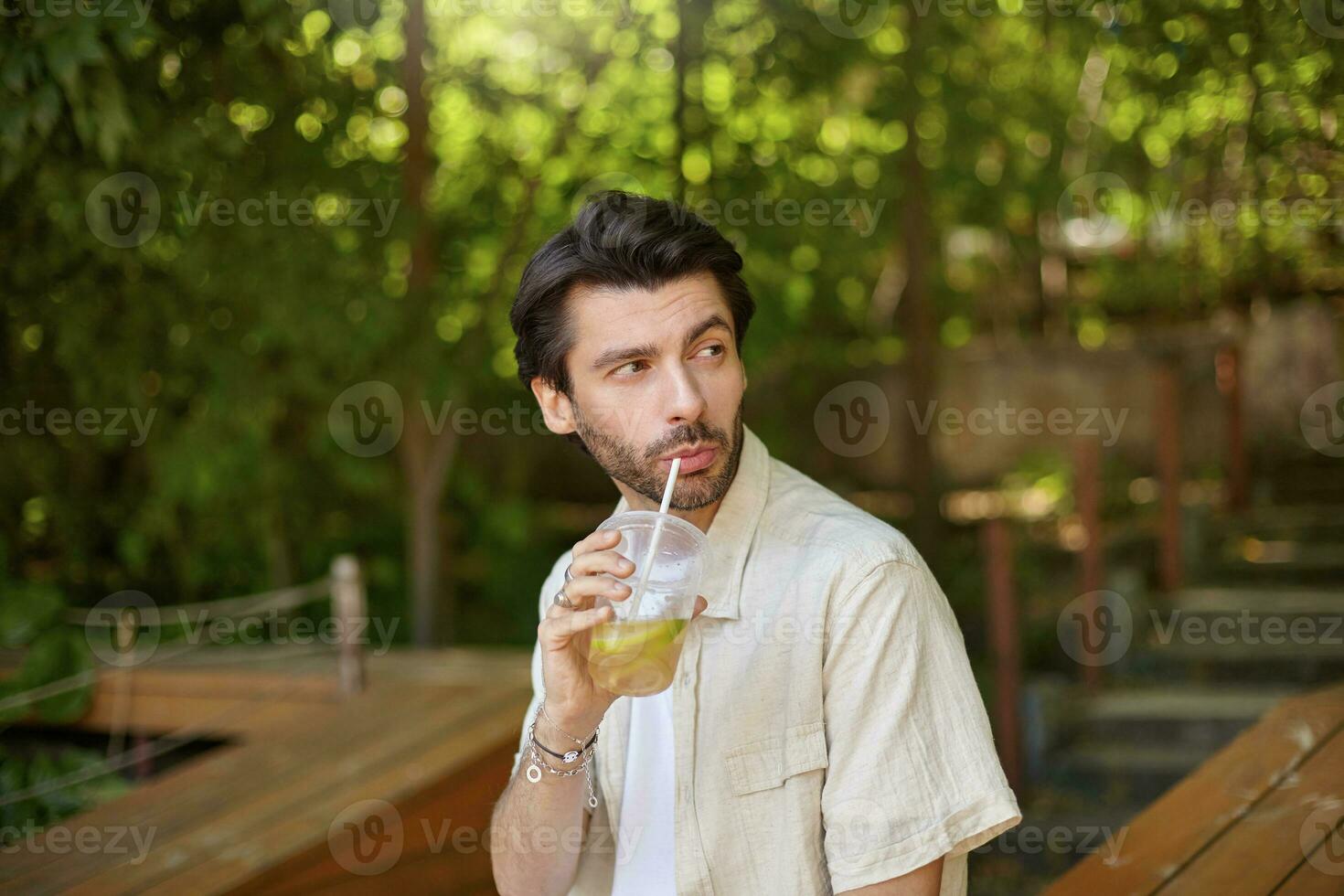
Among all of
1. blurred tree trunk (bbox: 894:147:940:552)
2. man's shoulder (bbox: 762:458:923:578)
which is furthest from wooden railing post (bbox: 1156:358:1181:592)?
man's shoulder (bbox: 762:458:923:578)

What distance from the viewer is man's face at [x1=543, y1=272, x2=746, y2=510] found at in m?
1.68

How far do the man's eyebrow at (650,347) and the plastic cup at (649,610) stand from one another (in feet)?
0.93

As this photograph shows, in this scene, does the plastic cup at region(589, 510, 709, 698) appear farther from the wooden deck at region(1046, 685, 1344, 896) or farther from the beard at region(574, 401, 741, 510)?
the wooden deck at region(1046, 685, 1344, 896)

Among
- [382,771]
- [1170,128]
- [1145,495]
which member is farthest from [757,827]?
[1145,495]

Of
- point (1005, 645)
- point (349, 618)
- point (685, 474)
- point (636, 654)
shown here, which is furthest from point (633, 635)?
point (1005, 645)

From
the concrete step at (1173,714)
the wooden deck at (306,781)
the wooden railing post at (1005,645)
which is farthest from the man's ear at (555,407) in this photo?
the concrete step at (1173,714)

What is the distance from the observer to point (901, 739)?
1573 millimetres

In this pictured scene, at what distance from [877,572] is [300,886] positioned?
1.90 meters

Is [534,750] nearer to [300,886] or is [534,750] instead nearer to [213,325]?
[300,886]

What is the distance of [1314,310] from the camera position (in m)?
7.08

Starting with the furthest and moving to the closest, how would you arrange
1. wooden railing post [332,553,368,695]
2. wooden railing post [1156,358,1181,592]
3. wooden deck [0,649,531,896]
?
wooden railing post [1156,358,1181,592] → wooden railing post [332,553,368,695] → wooden deck [0,649,531,896]

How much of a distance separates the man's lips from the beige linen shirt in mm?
121

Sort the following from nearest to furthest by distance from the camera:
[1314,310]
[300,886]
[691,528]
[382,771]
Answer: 1. [691,528]
2. [300,886]
3. [382,771]
4. [1314,310]

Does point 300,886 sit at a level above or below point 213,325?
below
